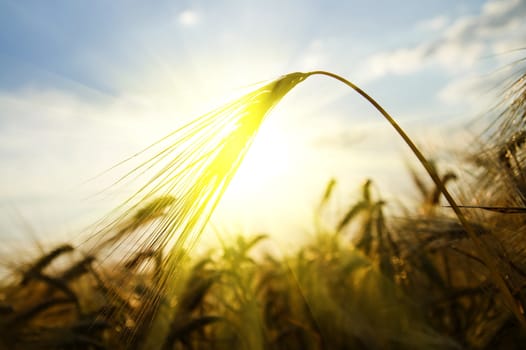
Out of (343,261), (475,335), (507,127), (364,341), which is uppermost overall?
(507,127)

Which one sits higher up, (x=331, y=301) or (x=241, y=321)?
(x=241, y=321)

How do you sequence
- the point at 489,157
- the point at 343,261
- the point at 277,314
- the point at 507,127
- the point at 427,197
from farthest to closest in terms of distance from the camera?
the point at 427,197
the point at 277,314
the point at 343,261
the point at 489,157
the point at 507,127

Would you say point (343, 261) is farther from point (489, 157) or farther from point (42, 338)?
point (42, 338)

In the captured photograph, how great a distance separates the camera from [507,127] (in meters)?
1.45

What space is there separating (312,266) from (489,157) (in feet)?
5.20

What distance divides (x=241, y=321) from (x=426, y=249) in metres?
1.10

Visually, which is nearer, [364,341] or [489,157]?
[489,157]

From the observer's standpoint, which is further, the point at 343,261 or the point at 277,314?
the point at 277,314

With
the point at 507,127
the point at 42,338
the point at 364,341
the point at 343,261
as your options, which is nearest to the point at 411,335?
the point at 364,341

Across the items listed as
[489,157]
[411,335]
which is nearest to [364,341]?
[411,335]

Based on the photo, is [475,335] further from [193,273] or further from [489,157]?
[193,273]

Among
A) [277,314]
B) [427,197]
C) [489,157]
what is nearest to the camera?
[489,157]

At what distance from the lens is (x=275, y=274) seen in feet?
10.2

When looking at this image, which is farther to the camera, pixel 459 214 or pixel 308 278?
pixel 308 278
